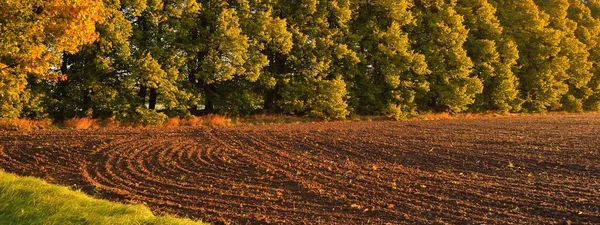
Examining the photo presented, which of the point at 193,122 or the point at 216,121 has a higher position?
the point at 216,121

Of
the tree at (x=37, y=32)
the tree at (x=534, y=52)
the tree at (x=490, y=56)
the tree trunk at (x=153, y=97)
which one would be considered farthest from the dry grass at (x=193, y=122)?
the tree at (x=534, y=52)

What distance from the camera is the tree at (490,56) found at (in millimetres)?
37500

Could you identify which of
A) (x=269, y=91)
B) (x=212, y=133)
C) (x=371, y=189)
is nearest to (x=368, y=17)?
(x=269, y=91)

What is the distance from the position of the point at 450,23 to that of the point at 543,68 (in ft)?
34.5

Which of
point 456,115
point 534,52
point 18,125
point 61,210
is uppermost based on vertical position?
point 534,52

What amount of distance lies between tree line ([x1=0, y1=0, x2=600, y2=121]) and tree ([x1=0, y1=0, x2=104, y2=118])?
2.1 inches

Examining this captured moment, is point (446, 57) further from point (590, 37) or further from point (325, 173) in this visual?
point (325, 173)

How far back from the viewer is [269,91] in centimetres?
3006

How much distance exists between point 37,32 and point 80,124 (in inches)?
215

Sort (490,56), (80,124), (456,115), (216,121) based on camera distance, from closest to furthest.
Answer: (80,124) → (216,121) → (456,115) → (490,56)

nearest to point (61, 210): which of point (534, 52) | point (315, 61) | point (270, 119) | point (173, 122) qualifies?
point (173, 122)

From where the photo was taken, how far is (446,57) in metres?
35.2

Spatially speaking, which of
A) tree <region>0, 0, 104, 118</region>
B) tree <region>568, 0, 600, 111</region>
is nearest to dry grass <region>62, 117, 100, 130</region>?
tree <region>0, 0, 104, 118</region>

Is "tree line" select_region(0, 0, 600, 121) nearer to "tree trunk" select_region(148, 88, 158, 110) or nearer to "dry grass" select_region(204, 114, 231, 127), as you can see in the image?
"tree trunk" select_region(148, 88, 158, 110)
